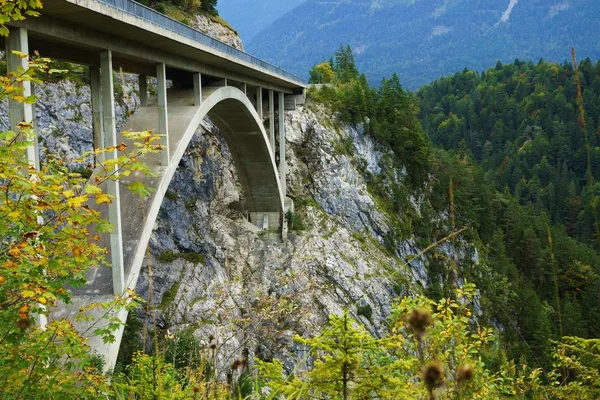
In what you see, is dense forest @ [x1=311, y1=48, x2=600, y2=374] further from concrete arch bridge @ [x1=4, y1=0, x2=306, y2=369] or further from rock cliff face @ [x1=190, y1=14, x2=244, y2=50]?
rock cliff face @ [x1=190, y1=14, x2=244, y2=50]

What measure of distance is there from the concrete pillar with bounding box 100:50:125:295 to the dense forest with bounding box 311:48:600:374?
6.53m

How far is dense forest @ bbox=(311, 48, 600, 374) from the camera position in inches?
947

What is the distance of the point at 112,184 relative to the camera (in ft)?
34.8

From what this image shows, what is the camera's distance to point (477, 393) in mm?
4383

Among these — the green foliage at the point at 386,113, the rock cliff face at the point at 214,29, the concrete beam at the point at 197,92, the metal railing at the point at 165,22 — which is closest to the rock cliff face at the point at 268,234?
the green foliage at the point at 386,113

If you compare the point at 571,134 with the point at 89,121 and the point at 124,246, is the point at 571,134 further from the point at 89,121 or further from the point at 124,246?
the point at 124,246

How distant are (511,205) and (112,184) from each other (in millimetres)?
49896

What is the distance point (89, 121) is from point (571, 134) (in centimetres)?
9372

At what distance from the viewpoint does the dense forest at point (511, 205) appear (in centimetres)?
2406

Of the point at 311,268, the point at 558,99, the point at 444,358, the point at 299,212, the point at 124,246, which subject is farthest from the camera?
the point at 558,99

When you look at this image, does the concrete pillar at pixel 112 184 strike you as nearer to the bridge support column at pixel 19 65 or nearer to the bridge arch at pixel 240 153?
the bridge arch at pixel 240 153

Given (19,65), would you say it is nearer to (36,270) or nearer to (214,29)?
(36,270)

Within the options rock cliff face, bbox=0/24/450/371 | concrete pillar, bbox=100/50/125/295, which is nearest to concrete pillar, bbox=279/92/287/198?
rock cliff face, bbox=0/24/450/371

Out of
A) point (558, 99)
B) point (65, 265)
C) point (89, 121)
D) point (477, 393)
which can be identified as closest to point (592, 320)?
point (89, 121)
